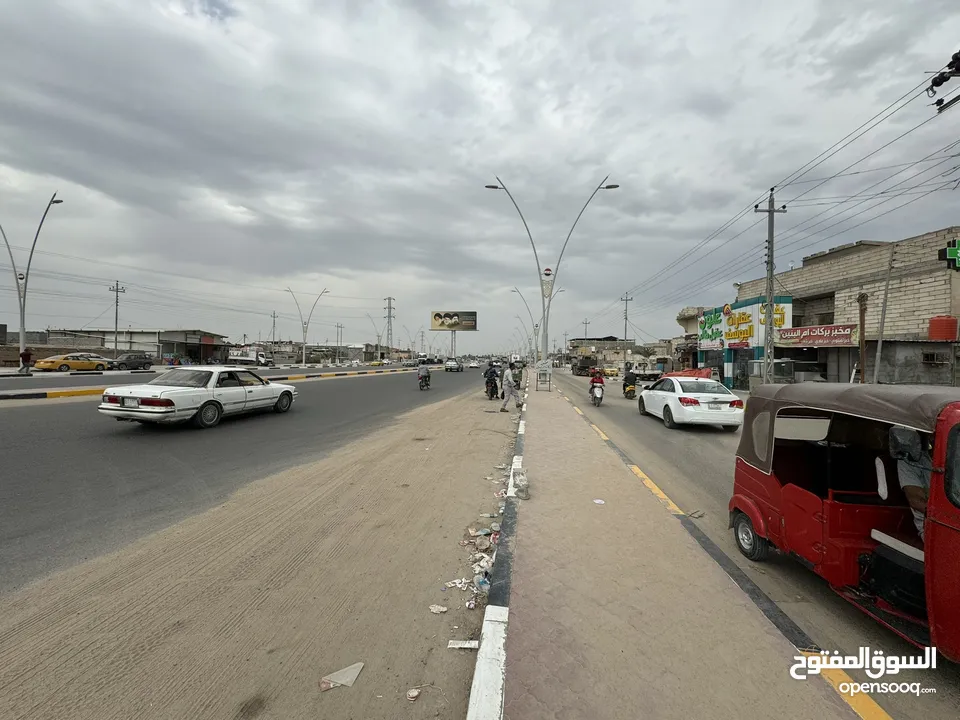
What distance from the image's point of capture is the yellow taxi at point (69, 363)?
106ft

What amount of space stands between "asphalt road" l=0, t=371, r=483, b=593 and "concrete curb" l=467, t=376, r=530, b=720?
344cm

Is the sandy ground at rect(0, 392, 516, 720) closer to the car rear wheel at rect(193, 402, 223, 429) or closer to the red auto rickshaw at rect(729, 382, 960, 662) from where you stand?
the red auto rickshaw at rect(729, 382, 960, 662)

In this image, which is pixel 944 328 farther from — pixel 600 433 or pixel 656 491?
pixel 656 491

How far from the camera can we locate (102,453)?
749 centimetres

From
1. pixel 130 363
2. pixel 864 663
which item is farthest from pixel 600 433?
pixel 130 363

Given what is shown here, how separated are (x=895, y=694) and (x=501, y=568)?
7.68 feet

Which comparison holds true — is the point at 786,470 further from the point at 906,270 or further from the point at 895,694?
the point at 906,270

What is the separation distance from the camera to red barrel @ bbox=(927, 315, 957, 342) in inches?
768

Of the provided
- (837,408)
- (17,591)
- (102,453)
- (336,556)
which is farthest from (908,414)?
(102,453)

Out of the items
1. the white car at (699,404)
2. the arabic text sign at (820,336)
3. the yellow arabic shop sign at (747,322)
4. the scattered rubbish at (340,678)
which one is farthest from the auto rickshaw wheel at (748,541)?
the yellow arabic shop sign at (747,322)

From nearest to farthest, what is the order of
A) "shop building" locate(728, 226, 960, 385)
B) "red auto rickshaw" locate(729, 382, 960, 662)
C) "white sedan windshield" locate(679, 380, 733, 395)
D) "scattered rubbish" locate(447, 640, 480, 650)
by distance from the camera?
"red auto rickshaw" locate(729, 382, 960, 662) < "scattered rubbish" locate(447, 640, 480, 650) < "white sedan windshield" locate(679, 380, 733, 395) < "shop building" locate(728, 226, 960, 385)

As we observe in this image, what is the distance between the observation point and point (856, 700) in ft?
7.48

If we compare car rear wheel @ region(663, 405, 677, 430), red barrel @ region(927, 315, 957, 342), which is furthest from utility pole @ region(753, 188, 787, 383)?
car rear wheel @ region(663, 405, 677, 430)

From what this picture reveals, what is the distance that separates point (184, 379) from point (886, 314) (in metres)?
29.8
